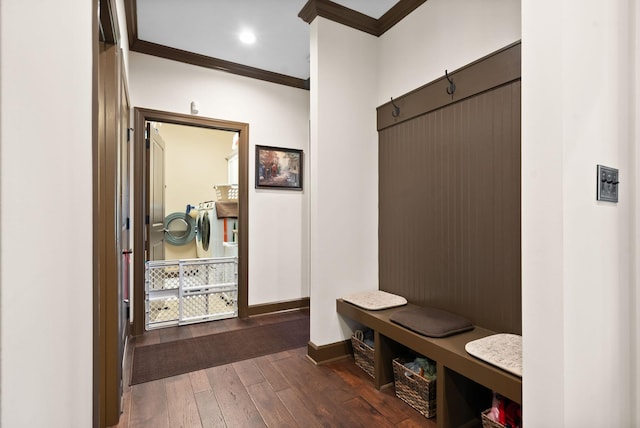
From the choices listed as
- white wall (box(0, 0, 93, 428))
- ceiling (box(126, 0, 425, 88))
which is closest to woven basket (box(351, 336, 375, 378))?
white wall (box(0, 0, 93, 428))

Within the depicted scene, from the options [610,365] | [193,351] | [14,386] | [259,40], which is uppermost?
[259,40]

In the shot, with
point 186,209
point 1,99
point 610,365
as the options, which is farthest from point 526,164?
point 186,209

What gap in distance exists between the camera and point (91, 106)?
917 mm

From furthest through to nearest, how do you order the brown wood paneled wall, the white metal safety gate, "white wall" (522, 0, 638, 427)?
the white metal safety gate < the brown wood paneled wall < "white wall" (522, 0, 638, 427)

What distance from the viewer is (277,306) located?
3.62m

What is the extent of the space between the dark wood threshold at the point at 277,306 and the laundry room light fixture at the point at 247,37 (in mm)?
2663

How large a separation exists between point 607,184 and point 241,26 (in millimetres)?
2784

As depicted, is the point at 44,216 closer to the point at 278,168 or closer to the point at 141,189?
the point at 141,189

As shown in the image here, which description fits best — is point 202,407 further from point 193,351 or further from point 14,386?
point 14,386

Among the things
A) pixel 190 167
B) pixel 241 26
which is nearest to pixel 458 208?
pixel 241 26

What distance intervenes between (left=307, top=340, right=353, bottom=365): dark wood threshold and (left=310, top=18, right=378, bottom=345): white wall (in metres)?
0.05

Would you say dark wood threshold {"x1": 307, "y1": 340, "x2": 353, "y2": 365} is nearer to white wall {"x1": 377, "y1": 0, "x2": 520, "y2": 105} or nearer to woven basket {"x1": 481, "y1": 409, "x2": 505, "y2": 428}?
woven basket {"x1": 481, "y1": 409, "x2": 505, "y2": 428}

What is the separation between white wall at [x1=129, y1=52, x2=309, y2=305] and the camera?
3.09 meters

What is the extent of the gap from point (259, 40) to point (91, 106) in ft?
7.94
